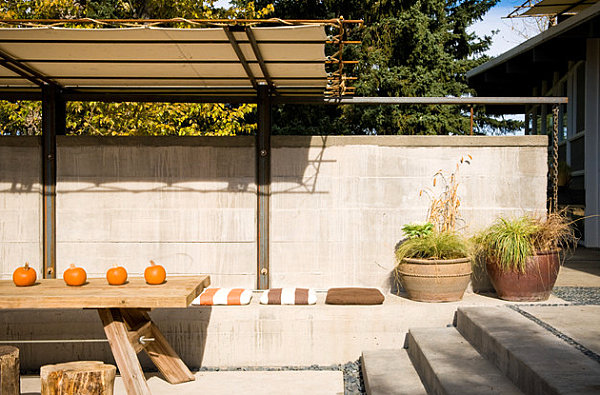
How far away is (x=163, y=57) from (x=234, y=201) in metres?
1.72

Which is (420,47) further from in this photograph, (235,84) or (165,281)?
(165,281)

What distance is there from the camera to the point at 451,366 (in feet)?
14.0

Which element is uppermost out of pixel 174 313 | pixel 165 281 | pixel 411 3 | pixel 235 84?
pixel 411 3

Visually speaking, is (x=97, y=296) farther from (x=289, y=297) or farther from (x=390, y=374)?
(x=390, y=374)

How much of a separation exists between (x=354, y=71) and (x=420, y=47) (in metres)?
1.91

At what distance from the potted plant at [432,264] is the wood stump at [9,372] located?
3.34 meters

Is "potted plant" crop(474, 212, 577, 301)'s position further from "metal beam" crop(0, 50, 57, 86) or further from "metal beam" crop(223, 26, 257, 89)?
"metal beam" crop(0, 50, 57, 86)

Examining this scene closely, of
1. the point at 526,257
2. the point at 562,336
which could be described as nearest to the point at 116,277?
the point at 562,336

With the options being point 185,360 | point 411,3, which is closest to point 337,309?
point 185,360

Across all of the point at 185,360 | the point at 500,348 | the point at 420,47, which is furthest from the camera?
the point at 420,47

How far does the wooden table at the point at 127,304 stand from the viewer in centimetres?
406

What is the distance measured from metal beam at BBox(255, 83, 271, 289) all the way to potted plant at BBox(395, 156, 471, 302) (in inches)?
52.6

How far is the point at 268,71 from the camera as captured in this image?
5770mm

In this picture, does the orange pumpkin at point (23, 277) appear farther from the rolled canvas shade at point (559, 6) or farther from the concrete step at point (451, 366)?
the rolled canvas shade at point (559, 6)
